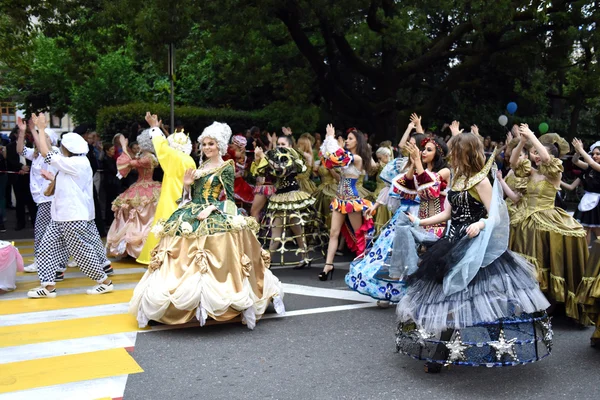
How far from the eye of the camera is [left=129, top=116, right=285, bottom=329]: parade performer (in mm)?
6008

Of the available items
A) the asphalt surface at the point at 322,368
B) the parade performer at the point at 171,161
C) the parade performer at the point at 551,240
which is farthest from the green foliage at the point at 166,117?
the asphalt surface at the point at 322,368

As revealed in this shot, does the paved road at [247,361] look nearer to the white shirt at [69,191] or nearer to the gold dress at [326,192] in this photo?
the white shirt at [69,191]

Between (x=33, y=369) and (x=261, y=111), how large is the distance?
65.5 ft

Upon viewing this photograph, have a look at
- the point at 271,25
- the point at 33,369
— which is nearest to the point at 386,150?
the point at 33,369

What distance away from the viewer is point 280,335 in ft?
20.0

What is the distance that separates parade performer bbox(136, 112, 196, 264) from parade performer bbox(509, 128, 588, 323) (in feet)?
12.3

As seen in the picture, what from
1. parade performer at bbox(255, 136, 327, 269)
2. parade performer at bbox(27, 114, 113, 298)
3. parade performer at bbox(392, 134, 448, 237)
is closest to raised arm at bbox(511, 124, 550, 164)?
parade performer at bbox(392, 134, 448, 237)

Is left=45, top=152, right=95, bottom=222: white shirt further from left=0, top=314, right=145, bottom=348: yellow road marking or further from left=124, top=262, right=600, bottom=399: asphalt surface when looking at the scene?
left=124, top=262, right=600, bottom=399: asphalt surface

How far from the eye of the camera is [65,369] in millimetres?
5176

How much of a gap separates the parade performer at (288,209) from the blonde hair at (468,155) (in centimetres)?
398

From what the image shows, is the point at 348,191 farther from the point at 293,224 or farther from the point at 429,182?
the point at 429,182

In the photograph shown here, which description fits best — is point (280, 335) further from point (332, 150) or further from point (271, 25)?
point (271, 25)

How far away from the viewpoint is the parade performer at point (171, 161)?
7832 mm

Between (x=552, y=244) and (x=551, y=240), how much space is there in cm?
4
